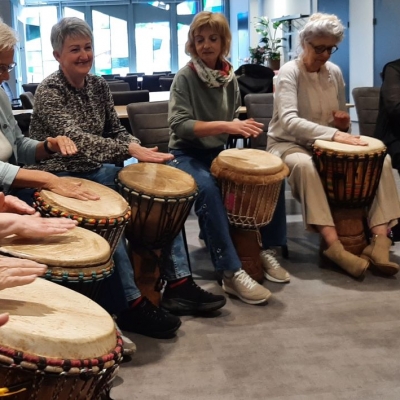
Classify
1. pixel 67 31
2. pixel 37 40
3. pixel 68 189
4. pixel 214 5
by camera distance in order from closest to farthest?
pixel 68 189, pixel 67 31, pixel 214 5, pixel 37 40

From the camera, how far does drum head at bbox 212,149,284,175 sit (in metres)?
2.72

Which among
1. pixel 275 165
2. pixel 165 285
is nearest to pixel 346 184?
pixel 275 165

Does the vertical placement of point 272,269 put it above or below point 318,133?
below

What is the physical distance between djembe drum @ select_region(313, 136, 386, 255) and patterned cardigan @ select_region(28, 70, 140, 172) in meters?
0.99

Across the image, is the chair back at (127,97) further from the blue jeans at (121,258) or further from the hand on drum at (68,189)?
the hand on drum at (68,189)

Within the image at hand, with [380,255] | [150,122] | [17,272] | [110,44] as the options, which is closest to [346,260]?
[380,255]

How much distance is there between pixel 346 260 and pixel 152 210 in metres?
1.11

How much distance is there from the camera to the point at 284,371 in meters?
2.09

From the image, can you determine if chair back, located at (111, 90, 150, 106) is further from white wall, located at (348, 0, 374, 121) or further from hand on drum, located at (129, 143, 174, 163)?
white wall, located at (348, 0, 374, 121)

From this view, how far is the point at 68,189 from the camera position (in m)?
2.05

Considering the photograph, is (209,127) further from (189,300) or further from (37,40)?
(37,40)

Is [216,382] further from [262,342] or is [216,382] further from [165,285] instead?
[165,285]

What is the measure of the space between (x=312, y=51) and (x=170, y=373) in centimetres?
184

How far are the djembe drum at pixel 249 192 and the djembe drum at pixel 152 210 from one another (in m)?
0.33
